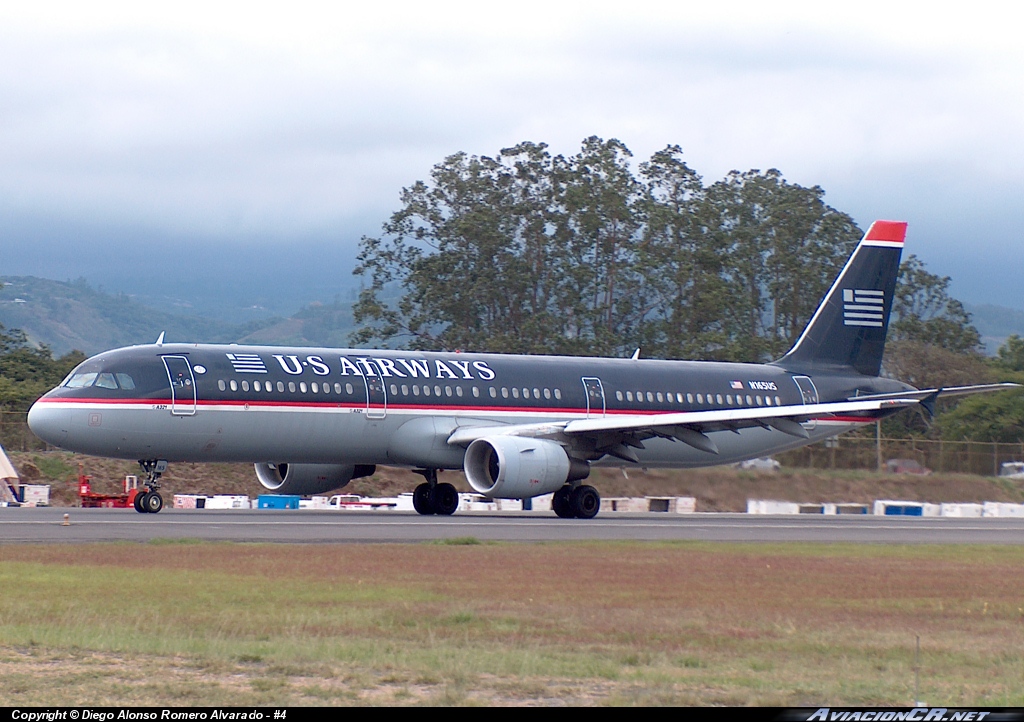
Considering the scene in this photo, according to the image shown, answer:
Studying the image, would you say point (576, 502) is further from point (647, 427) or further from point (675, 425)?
point (675, 425)

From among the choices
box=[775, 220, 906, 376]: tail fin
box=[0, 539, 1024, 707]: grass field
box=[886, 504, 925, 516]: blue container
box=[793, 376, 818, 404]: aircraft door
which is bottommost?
box=[886, 504, 925, 516]: blue container

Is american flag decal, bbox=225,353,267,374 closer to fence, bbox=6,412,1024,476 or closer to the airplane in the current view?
the airplane

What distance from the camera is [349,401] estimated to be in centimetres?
3162

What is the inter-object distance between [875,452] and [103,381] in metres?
25.3

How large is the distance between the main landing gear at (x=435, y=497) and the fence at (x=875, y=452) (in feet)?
42.7

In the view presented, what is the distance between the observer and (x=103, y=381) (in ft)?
96.9

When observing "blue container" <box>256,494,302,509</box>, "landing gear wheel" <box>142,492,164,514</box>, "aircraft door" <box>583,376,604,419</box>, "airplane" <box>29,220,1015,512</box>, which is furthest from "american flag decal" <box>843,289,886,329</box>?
"landing gear wheel" <box>142,492,164,514</box>

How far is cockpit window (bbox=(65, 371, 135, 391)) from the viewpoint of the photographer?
29.4 m

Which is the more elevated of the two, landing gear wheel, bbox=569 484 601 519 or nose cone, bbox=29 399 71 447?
nose cone, bbox=29 399 71 447

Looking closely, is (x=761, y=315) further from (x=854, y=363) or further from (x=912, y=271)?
(x=854, y=363)

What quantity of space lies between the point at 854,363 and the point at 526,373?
1184 cm

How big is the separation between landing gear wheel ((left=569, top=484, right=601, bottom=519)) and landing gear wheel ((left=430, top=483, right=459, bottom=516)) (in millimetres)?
3063

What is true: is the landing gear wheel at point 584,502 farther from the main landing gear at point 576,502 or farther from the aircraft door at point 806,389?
the aircraft door at point 806,389

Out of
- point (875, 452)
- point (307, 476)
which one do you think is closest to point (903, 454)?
point (875, 452)
